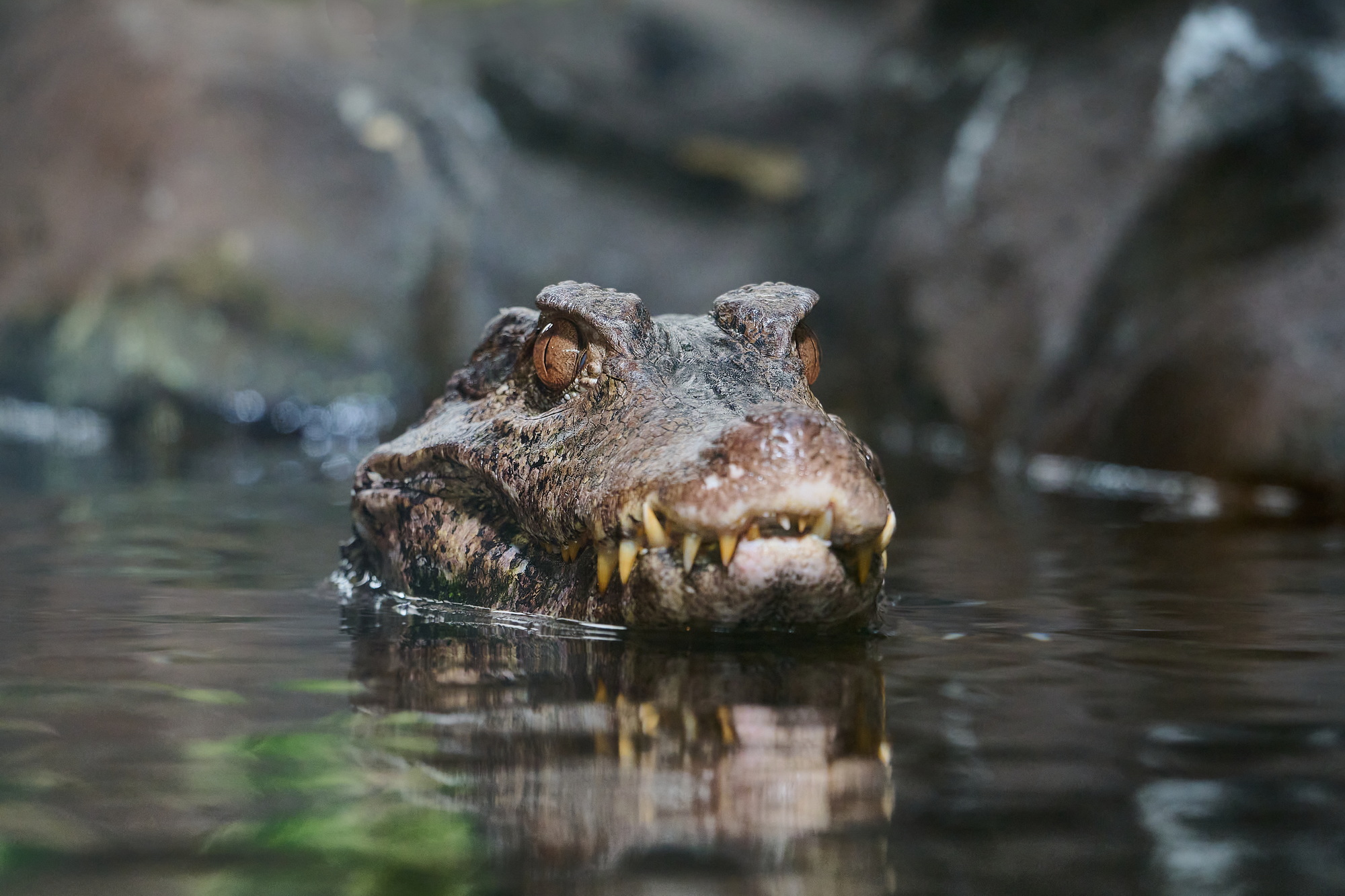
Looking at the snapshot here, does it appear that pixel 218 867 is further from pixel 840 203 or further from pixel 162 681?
pixel 840 203

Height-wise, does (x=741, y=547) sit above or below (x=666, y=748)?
above

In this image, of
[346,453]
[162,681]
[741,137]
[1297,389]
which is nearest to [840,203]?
[741,137]

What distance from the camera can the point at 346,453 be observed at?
10.2 meters

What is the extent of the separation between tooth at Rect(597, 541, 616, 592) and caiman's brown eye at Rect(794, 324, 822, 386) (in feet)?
3.03

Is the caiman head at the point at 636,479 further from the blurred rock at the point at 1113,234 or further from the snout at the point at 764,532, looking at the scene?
the blurred rock at the point at 1113,234

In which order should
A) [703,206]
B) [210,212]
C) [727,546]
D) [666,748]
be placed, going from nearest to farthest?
[666,748] → [727,546] → [210,212] → [703,206]

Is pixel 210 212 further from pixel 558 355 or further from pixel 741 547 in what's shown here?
pixel 741 547

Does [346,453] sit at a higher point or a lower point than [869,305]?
lower

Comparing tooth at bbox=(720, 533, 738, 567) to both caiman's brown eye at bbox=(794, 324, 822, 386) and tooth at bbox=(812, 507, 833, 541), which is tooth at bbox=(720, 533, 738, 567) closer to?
tooth at bbox=(812, 507, 833, 541)

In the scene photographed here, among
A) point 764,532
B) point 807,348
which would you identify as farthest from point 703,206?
point 764,532

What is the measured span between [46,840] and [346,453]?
8.91m

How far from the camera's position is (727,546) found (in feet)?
8.14

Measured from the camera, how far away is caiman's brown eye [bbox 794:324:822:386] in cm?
338

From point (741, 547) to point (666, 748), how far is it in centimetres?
63
